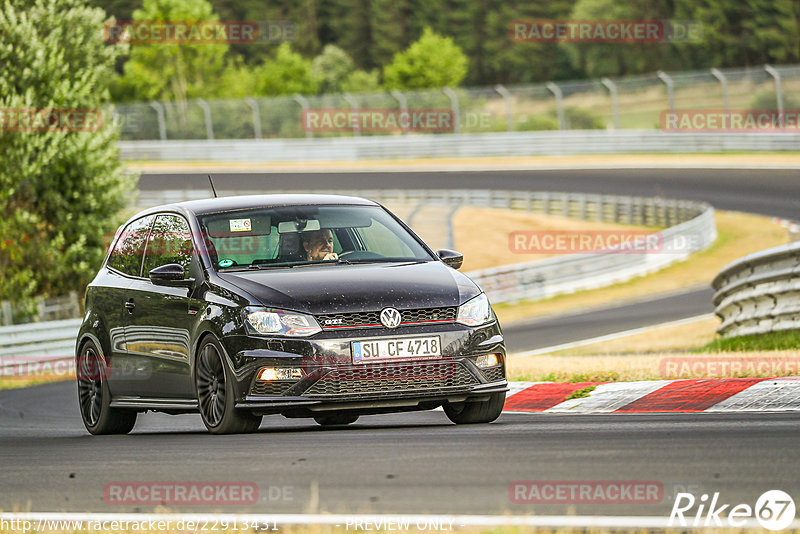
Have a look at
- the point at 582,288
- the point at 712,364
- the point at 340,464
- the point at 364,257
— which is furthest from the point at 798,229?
the point at 340,464

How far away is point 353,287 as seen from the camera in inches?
329

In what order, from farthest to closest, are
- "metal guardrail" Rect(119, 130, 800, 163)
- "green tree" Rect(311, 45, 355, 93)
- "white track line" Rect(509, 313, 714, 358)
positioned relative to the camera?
"green tree" Rect(311, 45, 355, 93)
"metal guardrail" Rect(119, 130, 800, 163)
"white track line" Rect(509, 313, 714, 358)

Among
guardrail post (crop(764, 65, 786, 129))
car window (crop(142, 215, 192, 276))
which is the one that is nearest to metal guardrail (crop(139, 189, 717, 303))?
guardrail post (crop(764, 65, 786, 129))

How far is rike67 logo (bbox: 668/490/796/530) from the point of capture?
15.3 ft

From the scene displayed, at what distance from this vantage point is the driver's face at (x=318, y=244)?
912 cm

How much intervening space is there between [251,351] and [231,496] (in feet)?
7.61

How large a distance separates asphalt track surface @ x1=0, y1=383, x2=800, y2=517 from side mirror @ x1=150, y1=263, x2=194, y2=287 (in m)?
1.05

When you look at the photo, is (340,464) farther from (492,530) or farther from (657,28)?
(657,28)

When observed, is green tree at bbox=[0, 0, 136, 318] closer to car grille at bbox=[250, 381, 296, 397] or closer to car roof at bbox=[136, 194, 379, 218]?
car roof at bbox=[136, 194, 379, 218]

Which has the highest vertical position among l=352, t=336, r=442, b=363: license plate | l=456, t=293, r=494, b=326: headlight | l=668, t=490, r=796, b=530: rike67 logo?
l=668, t=490, r=796, b=530: rike67 logo

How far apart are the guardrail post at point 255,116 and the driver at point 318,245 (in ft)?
147

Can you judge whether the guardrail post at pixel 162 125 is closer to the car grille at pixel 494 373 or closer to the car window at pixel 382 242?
the car window at pixel 382 242

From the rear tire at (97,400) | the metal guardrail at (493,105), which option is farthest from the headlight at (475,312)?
the metal guardrail at (493,105)

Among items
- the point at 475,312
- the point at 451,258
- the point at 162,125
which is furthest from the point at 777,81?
the point at 475,312
